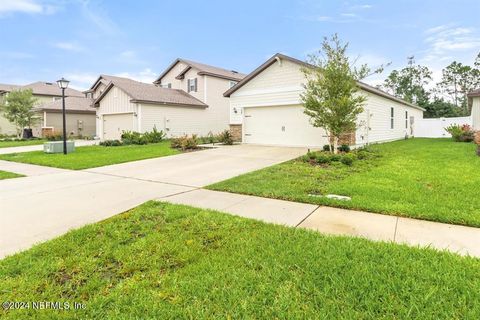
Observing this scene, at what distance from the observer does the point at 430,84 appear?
143 feet

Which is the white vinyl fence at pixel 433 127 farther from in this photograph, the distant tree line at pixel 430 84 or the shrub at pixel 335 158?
the shrub at pixel 335 158

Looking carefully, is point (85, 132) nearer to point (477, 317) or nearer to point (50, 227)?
point (50, 227)

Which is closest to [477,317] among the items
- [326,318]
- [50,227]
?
[326,318]

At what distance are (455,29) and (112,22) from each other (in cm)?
2405

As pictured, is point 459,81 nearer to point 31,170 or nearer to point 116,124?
point 116,124

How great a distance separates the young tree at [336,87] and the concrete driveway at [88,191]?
7.91 ft

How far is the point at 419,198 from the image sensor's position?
4.80 metres

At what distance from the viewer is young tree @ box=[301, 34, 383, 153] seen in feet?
31.9

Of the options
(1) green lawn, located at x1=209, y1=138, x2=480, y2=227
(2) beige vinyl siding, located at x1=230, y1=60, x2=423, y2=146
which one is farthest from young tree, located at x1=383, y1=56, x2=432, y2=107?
(1) green lawn, located at x1=209, y1=138, x2=480, y2=227

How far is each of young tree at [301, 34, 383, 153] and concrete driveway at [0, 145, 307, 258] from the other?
2.41m

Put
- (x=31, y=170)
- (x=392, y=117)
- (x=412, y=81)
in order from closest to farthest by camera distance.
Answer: (x=31, y=170)
(x=392, y=117)
(x=412, y=81)

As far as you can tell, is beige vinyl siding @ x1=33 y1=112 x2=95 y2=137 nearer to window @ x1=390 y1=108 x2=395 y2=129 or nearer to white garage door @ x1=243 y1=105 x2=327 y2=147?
white garage door @ x1=243 y1=105 x2=327 y2=147

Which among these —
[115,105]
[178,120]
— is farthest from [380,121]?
[115,105]

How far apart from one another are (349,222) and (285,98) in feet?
36.2
